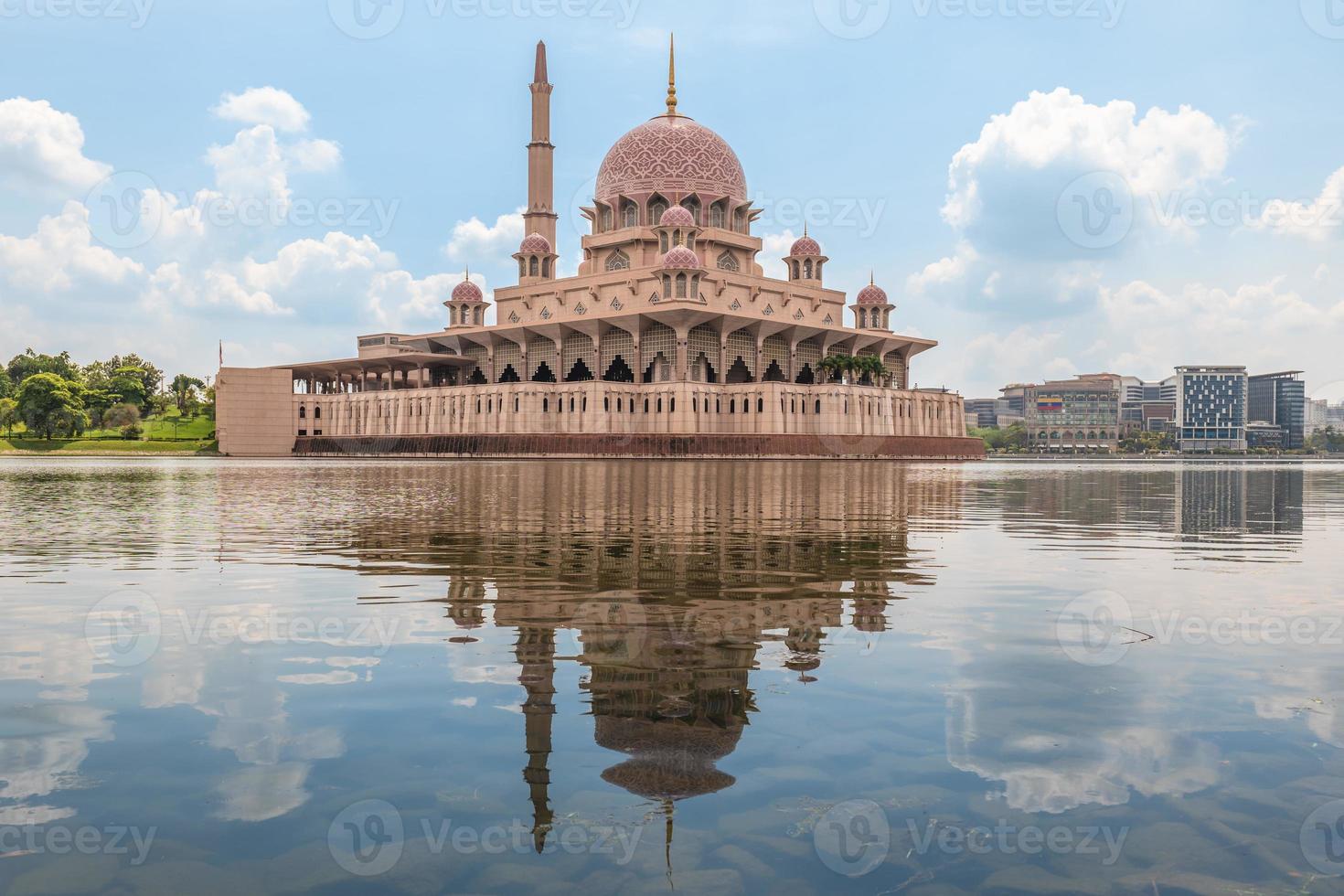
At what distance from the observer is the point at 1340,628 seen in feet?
26.2

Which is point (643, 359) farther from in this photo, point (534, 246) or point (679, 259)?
point (534, 246)

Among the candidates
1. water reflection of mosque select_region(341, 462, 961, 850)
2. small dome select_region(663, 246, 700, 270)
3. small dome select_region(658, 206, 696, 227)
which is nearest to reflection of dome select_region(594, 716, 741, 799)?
water reflection of mosque select_region(341, 462, 961, 850)

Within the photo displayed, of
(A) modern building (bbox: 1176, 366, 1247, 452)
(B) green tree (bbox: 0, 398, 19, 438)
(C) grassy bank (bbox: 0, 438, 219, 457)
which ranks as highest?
(A) modern building (bbox: 1176, 366, 1247, 452)

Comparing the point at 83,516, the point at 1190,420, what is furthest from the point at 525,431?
the point at 1190,420

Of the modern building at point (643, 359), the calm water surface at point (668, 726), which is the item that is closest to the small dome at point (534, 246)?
the modern building at point (643, 359)

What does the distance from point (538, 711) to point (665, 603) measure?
11.6 ft

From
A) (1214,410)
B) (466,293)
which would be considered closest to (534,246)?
(466,293)

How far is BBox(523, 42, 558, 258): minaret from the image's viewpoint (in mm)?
94438

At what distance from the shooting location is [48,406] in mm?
103188

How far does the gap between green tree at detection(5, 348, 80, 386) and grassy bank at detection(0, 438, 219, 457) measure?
3517 centimetres

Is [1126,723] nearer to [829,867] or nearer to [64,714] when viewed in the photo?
[829,867]

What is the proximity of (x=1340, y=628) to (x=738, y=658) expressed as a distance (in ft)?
16.4

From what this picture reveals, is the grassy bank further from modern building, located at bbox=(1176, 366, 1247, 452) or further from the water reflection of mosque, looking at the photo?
modern building, located at bbox=(1176, 366, 1247, 452)

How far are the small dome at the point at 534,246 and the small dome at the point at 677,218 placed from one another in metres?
15.2
